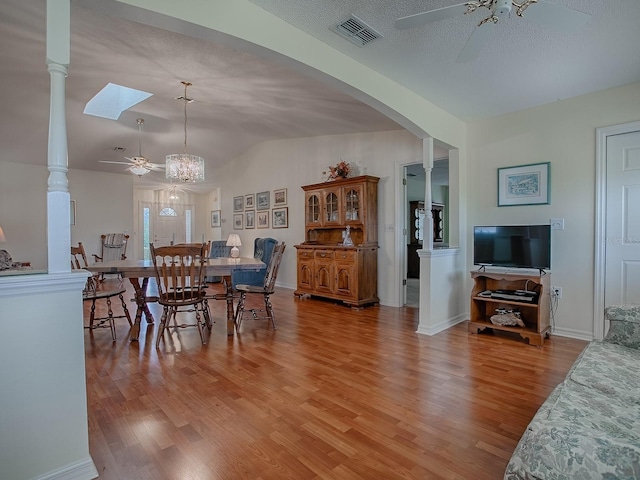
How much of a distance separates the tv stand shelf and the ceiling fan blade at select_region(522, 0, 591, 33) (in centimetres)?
226

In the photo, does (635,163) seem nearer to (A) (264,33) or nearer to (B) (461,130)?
(B) (461,130)

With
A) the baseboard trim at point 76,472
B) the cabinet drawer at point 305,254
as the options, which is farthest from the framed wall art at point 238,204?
the baseboard trim at point 76,472

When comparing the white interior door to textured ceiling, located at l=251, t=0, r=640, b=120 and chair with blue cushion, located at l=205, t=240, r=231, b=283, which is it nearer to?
chair with blue cushion, located at l=205, t=240, r=231, b=283

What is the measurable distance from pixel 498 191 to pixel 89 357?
449 cm

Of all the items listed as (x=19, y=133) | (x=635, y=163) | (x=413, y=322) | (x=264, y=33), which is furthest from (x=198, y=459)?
(x=19, y=133)

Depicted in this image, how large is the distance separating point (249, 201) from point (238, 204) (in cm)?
55

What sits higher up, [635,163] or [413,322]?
[635,163]

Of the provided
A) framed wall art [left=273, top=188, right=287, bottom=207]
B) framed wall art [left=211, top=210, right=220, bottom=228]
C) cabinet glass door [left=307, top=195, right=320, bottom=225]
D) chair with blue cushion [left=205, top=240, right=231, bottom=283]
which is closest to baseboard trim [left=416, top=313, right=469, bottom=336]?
cabinet glass door [left=307, top=195, right=320, bottom=225]

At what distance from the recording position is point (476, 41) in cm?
202

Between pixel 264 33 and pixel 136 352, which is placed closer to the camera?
pixel 264 33

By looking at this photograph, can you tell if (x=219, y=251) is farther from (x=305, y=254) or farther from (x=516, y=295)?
(x=516, y=295)

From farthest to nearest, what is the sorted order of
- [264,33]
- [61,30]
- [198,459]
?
[264,33]
[198,459]
[61,30]

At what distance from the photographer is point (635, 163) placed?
10.3 feet

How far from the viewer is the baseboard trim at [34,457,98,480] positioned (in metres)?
1.45
